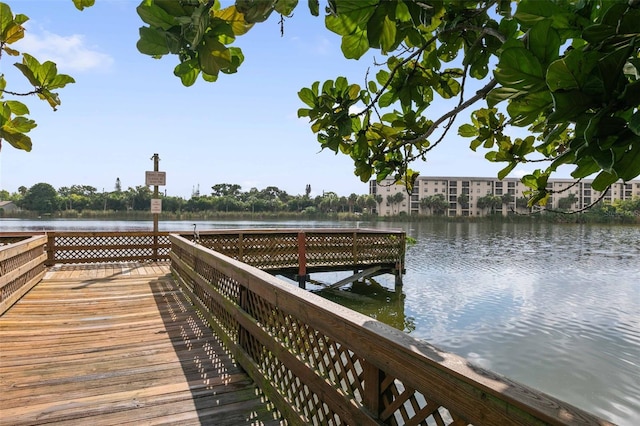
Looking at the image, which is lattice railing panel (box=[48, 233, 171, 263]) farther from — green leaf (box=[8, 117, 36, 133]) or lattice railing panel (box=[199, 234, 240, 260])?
green leaf (box=[8, 117, 36, 133])

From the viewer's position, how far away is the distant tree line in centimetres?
9681

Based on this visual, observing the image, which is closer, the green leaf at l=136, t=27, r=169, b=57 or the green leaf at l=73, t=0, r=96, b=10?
the green leaf at l=136, t=27, r=169, b=57

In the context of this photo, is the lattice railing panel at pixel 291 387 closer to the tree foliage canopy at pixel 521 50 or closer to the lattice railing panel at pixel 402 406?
the lattice railing panel at pixel 402 406

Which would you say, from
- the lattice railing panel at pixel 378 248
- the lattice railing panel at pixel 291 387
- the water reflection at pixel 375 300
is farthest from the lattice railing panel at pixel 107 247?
the lattice railing panel at pixel 291 387

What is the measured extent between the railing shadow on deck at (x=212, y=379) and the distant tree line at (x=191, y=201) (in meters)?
91.0

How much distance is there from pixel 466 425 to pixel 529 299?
1424 centimetres

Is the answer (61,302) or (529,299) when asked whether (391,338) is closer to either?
(61,302)

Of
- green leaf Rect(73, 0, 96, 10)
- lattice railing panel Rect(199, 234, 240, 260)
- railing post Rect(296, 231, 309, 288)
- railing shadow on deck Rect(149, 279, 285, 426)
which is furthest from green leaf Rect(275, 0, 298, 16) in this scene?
railing post Rect(296, 231, 309, 288)

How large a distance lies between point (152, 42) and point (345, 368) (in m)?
1.74

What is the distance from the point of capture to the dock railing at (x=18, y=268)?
16.3 feet

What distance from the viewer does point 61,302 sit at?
5.80m

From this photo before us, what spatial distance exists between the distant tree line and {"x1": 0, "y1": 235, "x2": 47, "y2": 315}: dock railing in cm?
8718

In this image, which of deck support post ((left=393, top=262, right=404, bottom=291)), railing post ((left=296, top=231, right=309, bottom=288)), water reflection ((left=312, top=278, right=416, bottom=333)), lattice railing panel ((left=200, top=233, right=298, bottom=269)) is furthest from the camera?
deck support post ((left=393, top=262, right=404, bottom=291))

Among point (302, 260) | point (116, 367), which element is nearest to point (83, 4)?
point (116, 367)
